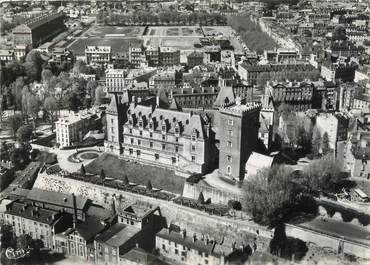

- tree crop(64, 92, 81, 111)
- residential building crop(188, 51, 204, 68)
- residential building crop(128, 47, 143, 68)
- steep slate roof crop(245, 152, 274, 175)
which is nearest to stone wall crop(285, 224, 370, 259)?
steep slate roof crop(245, 152, 274, 175)

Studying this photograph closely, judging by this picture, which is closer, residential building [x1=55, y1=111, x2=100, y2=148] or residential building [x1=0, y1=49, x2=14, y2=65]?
residential building [x1=55, y1=111, x2=100, y2=148]

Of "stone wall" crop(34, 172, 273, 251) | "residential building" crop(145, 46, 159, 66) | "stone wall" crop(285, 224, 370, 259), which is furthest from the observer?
"residential building" crop(145, 46, 159, 66)

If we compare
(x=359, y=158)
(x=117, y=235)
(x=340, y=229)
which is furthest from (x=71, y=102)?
(x=340, y=229)

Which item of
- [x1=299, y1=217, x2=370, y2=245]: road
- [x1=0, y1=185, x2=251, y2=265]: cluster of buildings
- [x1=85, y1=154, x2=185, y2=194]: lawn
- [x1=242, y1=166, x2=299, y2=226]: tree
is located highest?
[x1=242, y1=166, x2=299, y2=226]: tree

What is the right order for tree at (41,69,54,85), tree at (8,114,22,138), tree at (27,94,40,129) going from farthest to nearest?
tree at (41,69,54,85) < tree at (27,94,40,129) < tree at (8,114,22,138)

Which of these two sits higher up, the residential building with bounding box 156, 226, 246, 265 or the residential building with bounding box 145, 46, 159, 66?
the residential building with bounding box 145, 46, 159, 66

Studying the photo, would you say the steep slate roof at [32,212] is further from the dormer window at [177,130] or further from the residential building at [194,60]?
the residential building at [194,60]

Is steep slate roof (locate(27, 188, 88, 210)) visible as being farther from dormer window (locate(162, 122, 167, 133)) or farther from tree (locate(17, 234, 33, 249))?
dormer window (locate(162, 122, 167, 133))
